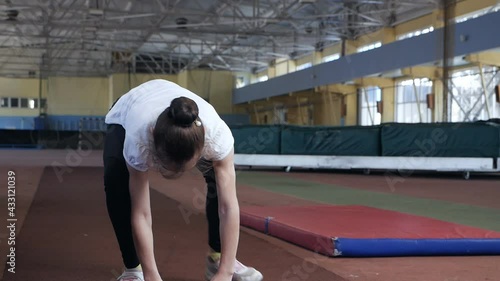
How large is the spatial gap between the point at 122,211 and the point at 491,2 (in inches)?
677

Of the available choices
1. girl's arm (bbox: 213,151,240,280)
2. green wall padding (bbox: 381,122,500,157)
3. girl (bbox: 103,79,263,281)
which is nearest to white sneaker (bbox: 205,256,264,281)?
girl (bbox: 103,79,263,281)

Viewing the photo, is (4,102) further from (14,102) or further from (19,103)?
(19,103)

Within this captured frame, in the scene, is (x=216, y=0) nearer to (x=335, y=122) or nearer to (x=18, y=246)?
(x=335, y=122)

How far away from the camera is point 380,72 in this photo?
19391 mm

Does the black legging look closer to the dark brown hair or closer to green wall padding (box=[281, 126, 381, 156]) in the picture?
the dark brown hair

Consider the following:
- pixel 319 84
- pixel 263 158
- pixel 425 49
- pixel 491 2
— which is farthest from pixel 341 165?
pixel 319 84

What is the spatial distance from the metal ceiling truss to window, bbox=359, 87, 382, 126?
8.64 ft

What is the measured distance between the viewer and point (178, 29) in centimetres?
2564

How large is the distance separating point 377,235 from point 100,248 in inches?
84.0

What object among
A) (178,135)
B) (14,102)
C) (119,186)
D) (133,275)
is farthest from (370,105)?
(14,102)

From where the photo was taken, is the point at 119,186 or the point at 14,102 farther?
the point at 14,102

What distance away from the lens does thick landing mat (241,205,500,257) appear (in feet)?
13.4

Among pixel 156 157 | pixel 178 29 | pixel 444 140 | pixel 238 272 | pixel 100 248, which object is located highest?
pixel 178 29

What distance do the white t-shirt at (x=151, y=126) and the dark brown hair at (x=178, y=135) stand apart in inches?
5.4
